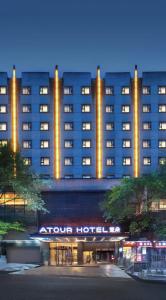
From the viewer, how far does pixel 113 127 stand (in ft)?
473

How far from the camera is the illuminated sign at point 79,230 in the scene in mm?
103812

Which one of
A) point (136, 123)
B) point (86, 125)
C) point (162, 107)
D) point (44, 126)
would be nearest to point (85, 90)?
point (86, 125)

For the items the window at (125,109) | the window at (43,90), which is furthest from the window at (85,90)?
the window at (125,109)

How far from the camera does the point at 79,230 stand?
347ft

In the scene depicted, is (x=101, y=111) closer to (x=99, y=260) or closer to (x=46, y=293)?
(x=99, y=260)

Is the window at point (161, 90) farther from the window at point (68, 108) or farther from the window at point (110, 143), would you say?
the window at point (68, 108)

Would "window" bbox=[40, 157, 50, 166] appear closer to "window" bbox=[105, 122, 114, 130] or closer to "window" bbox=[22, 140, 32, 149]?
"window" bbox=[22, 140, 32, 149]

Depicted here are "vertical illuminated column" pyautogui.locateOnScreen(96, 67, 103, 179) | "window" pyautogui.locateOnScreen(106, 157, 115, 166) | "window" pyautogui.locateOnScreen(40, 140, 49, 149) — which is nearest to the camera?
"vertical illuminated column" pyautogui.locateOnScreen(96, 67, 103, 179)

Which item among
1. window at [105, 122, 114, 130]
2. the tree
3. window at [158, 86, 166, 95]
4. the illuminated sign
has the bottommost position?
the illuminated sign

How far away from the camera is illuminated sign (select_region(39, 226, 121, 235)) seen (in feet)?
341

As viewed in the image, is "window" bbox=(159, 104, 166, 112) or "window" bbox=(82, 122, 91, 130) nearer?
"window" bbox=(82, 122, 91, 130)

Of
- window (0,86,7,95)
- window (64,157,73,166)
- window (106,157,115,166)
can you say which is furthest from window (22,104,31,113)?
window (106,157,115,166)

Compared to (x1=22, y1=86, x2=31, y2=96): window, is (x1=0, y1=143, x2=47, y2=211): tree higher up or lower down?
lower down

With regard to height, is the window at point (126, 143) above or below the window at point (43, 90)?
below
